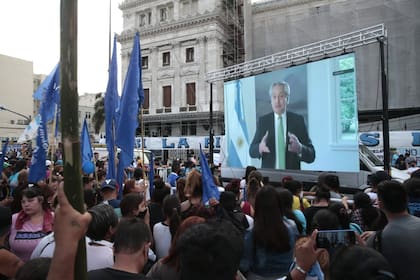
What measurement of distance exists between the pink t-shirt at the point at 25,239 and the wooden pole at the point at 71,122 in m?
2.11

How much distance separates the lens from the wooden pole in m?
1.25

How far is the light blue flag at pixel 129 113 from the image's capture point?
5.07m

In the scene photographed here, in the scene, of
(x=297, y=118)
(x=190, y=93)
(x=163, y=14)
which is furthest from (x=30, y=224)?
(x=163, y=14)

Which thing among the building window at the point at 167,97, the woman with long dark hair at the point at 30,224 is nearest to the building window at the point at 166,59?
the building window at the point at 167,97

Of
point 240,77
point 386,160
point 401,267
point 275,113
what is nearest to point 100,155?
point 240,77

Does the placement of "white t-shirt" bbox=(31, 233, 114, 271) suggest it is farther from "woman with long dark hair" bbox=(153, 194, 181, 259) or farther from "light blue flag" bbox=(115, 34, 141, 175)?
"light blue flag" bbox=(115, 34, 141, 175)

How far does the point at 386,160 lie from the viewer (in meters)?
8.51

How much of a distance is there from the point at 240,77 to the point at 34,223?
13.5m

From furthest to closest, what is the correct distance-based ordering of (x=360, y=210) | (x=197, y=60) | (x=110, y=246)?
1. (x=197, y=60)
2. (x=360, y=210)
3. (x=110, y=246)

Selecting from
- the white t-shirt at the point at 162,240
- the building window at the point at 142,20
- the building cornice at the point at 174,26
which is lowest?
the white t-shirt at the point at 162,240

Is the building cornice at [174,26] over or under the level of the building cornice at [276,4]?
over

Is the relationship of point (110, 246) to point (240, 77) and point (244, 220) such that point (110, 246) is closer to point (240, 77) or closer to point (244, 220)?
point (244, 220)

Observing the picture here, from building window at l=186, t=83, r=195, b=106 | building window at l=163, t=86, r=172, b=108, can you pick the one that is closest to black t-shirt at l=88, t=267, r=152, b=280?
building window at l=186, t=83, r=195, b=106

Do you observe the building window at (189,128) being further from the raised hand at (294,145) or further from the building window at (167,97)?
the raised hand at (294,145)
